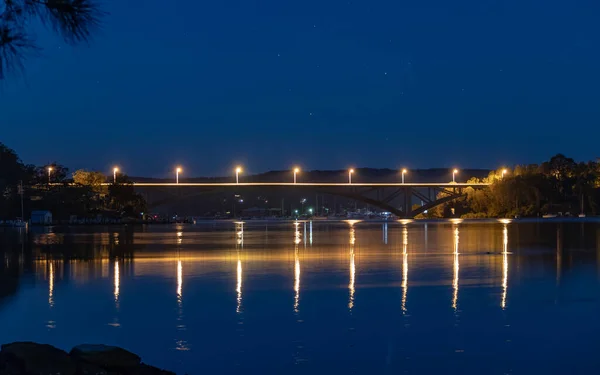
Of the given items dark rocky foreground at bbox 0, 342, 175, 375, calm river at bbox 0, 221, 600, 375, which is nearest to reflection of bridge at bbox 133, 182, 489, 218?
calm river at bbox 0, 221, 600, 375

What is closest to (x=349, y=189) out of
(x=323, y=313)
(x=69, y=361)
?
(x=323, y=313)

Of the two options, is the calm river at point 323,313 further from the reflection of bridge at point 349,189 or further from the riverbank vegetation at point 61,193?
the reflection of bridge at point 349,189

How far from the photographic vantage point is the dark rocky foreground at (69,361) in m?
9.20

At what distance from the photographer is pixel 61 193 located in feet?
348

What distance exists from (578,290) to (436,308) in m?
4.46

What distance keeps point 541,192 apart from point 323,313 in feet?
351

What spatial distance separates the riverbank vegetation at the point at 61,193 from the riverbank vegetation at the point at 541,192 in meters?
49.9

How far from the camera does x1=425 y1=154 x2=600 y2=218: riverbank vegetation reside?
11650cm

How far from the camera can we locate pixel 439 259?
29719mm

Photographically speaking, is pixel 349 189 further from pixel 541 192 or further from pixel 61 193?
pixel 61 193

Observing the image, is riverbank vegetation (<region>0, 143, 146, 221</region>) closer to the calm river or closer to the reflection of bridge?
the reflection of bridge

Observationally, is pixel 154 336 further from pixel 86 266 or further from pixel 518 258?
pixel 518 258

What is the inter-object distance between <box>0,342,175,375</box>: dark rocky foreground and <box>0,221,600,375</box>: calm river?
124cm

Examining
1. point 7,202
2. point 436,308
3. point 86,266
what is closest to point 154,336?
point 436,308
